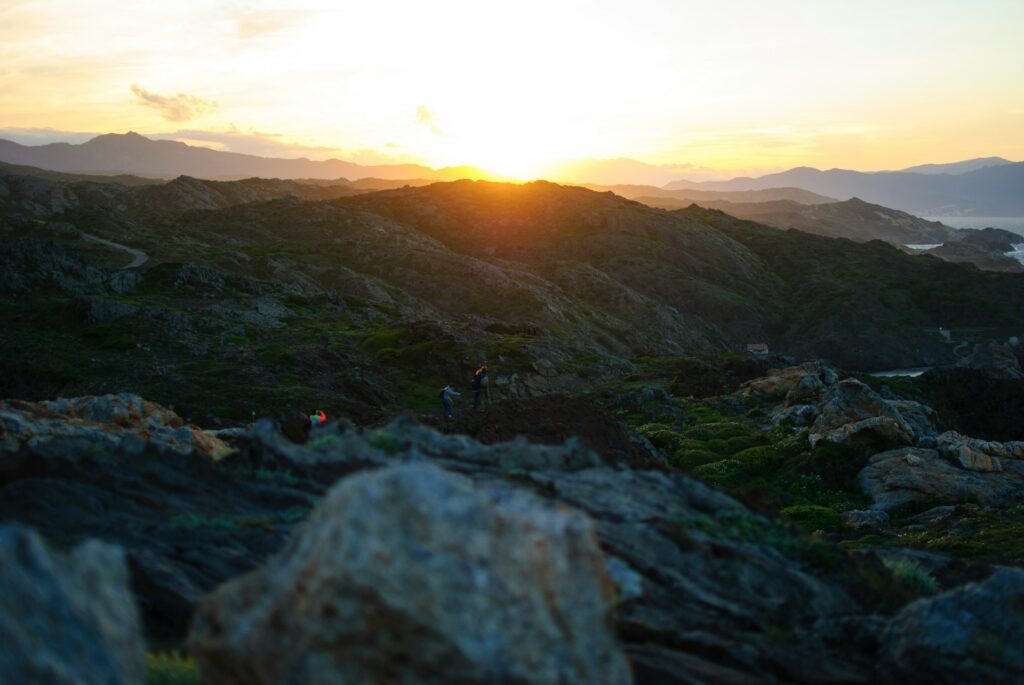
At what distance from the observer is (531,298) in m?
101

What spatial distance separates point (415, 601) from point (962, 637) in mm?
9110

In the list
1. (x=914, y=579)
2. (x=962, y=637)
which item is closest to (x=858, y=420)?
(x=914, y=579)

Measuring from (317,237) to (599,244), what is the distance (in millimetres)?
48672

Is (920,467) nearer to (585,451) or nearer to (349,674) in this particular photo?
(585,451)

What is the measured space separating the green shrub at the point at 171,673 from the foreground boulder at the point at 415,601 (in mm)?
948

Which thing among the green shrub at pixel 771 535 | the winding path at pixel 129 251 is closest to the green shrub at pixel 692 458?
the green shrub at pixel 771 535

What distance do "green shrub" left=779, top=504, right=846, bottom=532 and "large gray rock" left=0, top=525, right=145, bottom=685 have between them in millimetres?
25249

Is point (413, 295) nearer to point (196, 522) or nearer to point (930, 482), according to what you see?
point (930, 482)

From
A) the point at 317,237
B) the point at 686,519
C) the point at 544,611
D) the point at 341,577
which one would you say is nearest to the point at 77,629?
the point at 341,577

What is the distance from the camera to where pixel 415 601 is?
709cm

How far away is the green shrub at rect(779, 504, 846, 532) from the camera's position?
2860 centimetres

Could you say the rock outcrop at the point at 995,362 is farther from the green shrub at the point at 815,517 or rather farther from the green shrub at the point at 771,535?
the green shrub at the point at 771,535

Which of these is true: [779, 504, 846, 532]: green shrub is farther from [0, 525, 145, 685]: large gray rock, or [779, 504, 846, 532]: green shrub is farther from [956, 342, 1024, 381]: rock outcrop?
[956, 342, 1024, 381]: rock outcrop

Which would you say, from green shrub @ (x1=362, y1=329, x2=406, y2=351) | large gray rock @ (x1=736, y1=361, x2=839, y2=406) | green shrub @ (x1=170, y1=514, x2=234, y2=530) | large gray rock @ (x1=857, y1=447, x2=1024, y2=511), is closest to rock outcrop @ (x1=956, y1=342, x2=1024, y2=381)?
large gray rock @ (x1=736, y1=361, x2=839, y2=406)
